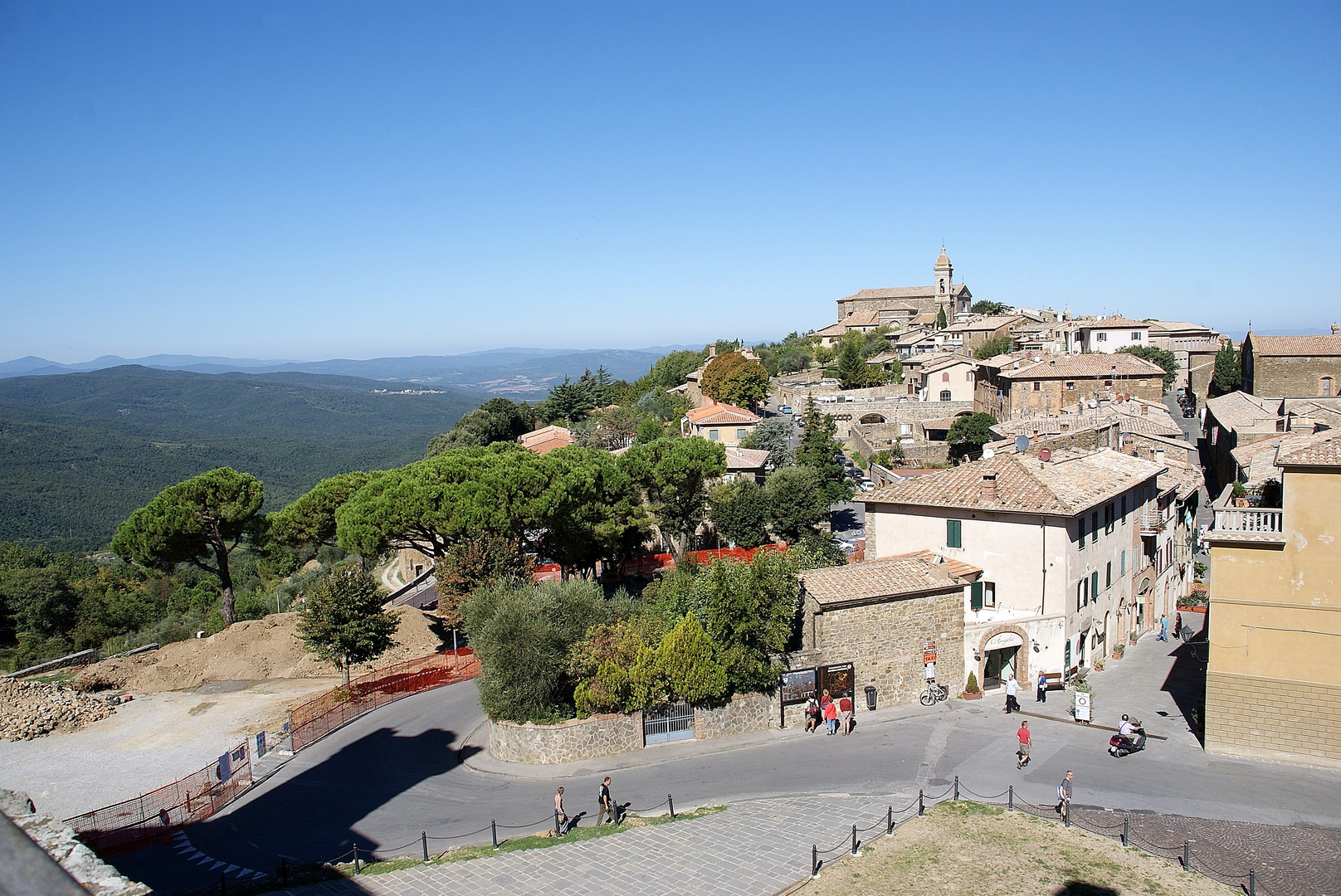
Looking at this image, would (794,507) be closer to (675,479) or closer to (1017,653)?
(675,479)

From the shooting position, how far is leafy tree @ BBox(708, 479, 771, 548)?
3991cm

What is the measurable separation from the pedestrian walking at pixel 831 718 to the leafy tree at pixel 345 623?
48.4ft

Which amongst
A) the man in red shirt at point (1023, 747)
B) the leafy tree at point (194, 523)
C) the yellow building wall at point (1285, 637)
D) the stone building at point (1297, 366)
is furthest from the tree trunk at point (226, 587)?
the stone building at point (1297, 366)

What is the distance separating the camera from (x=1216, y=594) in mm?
20062

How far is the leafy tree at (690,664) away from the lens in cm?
2034

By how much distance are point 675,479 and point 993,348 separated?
163 ft

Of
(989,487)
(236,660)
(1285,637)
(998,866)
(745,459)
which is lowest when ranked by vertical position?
(236,660)

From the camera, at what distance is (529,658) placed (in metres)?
20.6

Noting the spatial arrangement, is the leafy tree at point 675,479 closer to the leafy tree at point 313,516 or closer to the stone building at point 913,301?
the leafy tree at point 313,516

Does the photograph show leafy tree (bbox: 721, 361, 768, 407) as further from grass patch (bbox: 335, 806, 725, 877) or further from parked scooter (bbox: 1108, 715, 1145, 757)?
grass patch (bbox: 335, 806, 725, 877)

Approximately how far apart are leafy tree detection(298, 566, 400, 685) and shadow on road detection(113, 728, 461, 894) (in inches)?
181

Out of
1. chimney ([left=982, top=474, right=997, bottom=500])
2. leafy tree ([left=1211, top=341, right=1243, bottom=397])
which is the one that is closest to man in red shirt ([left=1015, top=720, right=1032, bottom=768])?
chimney ([left=982, top=474, right=997, bottom=500])

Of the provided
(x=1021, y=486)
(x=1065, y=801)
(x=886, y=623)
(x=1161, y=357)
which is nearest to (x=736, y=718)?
(x=886, y=623)

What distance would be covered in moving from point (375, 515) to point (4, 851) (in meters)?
31.1
